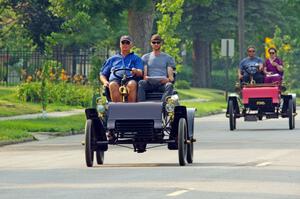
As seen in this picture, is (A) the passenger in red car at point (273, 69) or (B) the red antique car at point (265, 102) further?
(A) the passenger in red car at point (273, 69)

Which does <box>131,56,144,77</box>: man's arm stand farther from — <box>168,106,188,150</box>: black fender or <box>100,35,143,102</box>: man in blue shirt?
<box>168,106,188,150</box>: black fender

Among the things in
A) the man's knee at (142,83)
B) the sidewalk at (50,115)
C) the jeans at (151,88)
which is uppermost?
the man's knee at (142,83)

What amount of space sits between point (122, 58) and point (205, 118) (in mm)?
21950

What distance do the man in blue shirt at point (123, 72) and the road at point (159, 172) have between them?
3.77ft

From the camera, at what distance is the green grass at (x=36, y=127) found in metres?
30.5

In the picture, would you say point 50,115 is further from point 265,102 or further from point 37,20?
point 37,20

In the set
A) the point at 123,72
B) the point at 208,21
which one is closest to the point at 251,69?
the point at 123,72

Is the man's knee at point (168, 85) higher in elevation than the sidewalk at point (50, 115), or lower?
higher

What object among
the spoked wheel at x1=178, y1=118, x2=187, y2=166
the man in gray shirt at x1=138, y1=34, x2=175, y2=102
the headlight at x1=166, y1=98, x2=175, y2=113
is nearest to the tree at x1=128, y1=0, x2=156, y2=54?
the man in gray shirt at x1=138, y1=34, x2=175, y2=102

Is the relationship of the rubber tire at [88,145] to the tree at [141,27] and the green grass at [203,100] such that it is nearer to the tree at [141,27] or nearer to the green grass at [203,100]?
the green grass at [203,100]

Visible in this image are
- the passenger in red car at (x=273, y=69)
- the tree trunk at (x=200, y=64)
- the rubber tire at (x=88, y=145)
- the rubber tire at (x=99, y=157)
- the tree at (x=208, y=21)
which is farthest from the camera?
the tree trunk at (x=200, y=64)

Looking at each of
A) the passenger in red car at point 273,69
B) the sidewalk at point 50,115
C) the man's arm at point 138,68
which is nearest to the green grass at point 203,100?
the sidewalk at point 50,115

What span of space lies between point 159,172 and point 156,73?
3.30 metres

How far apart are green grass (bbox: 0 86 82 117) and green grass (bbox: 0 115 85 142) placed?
9.18 feet
